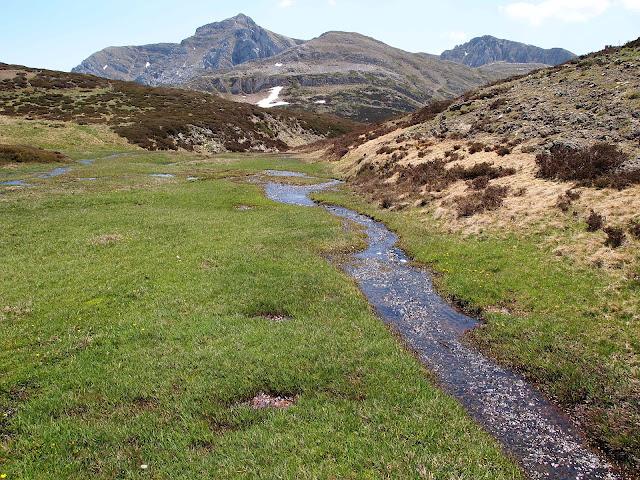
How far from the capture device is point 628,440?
11.8 meters

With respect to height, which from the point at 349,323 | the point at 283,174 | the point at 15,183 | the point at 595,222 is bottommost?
the point at 349,323

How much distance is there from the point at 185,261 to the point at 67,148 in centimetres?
8180

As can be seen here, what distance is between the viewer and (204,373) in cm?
1480

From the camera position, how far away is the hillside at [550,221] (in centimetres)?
1518

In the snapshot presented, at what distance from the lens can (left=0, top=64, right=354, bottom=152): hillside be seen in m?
105

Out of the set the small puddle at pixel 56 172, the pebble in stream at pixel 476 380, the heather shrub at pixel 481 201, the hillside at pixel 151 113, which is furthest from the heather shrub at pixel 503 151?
the hillside at pixel 151 113

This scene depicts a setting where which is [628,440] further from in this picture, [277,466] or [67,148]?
[67,148]

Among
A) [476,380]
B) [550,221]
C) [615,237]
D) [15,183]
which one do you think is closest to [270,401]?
[476,380]

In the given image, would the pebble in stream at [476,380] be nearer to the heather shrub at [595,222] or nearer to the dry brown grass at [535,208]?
the dry brown grass at [535,208]

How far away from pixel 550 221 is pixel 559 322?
38.5 ft

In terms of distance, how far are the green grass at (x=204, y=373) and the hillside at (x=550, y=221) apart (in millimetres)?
5236

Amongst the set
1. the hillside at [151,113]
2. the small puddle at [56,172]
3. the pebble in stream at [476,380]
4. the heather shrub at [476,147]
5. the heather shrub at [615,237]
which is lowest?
the pebble in stream at [476,380]

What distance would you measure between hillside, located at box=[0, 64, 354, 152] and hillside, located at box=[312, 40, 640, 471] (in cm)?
6587

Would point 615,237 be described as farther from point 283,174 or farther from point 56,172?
point 56,172
